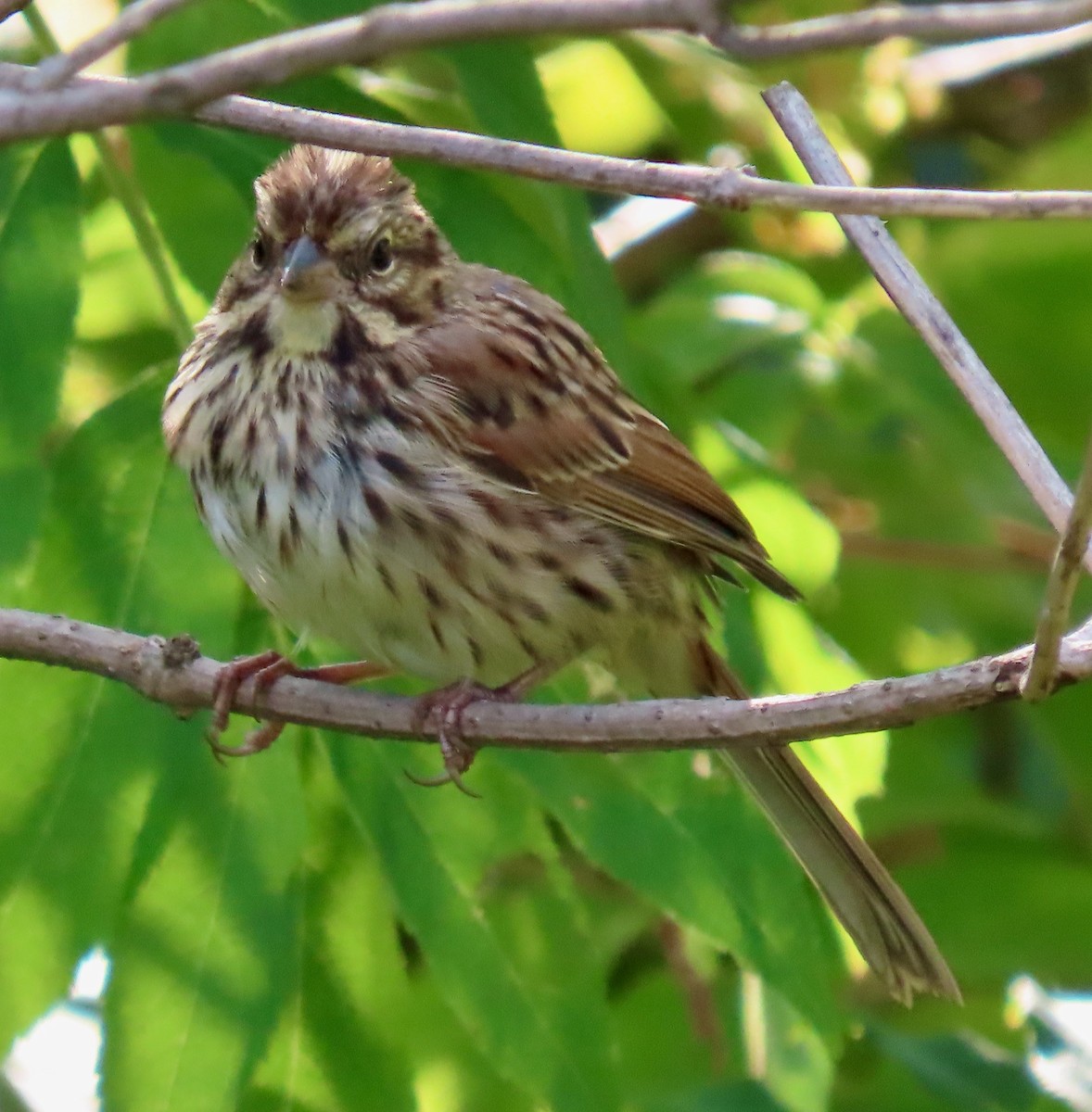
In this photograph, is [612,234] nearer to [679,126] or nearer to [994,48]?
[679,126]

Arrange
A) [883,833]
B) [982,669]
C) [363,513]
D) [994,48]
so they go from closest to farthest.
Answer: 1. [982,669]
2. [363,513]
3. [883,833]
4. [994,48]

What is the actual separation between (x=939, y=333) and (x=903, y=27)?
0.97 meters

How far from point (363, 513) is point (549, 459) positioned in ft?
1.44

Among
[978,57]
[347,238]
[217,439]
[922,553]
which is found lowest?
[217,439]

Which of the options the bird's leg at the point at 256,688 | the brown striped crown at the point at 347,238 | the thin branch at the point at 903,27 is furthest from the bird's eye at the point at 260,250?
the thin branch at the point at 903,27

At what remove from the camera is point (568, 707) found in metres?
2.19

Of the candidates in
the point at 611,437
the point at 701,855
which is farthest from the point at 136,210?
the point at 701,855

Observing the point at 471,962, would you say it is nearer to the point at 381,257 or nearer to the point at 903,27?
the point at 381,257

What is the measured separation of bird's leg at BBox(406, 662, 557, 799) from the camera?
244 cm

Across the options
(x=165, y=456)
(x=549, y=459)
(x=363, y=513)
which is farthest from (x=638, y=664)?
(x=165, y=456)

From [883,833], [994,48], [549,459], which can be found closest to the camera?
[549,459]

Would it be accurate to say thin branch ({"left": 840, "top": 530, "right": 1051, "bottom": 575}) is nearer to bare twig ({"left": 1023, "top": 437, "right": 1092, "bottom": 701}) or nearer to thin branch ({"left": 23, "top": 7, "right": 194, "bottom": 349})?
thin branch ({"left": 23, "top": 7, "right": 194, "bottom": 349})

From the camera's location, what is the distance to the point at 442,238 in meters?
3.23

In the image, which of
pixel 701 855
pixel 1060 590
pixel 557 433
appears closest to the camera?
pixel 1060 590
